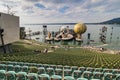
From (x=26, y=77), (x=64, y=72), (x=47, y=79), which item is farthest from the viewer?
(x=64, y=72)

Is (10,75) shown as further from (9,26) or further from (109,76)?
(9,26)

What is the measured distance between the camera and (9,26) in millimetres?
41188

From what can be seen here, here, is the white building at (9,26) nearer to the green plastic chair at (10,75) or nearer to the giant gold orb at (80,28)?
the green plastic chair at (10,75)

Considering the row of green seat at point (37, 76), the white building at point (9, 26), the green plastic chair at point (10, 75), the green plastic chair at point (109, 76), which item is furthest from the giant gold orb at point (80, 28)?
the green plastic chair at point (10, 75)

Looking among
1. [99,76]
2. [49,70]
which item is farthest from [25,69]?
[99,76]

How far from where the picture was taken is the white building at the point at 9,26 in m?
37.7

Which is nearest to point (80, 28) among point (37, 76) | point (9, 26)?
point (9, 26)

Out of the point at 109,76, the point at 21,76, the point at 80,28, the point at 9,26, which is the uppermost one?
the point at 80,28

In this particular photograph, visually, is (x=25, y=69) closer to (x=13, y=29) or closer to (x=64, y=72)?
(x=64, y=72)

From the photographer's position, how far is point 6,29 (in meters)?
39.6

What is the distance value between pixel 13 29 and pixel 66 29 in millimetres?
53941

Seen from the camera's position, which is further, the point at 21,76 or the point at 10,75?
the point at 10,75

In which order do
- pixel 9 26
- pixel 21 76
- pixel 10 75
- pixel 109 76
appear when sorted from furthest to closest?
pixel 9 26 < pixel 109 76 < pixel 10 75 < pixel 21 76

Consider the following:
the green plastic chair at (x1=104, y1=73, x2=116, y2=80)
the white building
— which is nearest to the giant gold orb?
the white building
